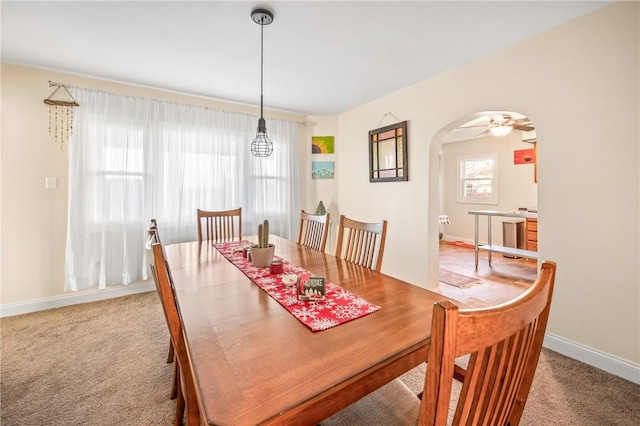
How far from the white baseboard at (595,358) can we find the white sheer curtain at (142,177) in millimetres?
3388

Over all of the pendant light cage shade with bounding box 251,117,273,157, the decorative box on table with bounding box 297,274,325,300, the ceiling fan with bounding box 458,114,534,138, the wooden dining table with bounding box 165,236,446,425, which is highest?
the ceiling fan with bounding box 458,114,534,138

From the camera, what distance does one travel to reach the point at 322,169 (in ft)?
14.7

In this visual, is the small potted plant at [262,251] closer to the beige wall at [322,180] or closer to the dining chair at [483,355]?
the dining chair at [483,355]

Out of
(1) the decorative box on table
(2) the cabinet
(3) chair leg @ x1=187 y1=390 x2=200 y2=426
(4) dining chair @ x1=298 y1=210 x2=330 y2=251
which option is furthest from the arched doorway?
(3) chair leg @ x1=187 y1=390 x2=200 y2=426

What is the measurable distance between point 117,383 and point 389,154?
3.39m

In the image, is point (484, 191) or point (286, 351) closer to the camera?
point (286, 351)

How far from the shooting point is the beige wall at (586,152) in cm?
179

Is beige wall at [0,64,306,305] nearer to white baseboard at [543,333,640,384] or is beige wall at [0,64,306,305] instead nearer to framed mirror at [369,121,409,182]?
framed mirror at [369,121,409,182]

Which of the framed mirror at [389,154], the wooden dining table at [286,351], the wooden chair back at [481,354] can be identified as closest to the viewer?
the wooden chair back at [481,354]

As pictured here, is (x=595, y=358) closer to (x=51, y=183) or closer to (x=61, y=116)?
(x=51, y=183)

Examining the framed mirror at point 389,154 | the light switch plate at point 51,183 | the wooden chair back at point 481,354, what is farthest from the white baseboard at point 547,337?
the framed mirror at point 389,154

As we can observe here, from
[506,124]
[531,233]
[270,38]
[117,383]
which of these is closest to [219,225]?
[117,383]

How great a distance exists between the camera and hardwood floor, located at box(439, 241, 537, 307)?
3078 mm

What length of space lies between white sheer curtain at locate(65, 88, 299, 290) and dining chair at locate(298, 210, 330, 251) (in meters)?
1.44
